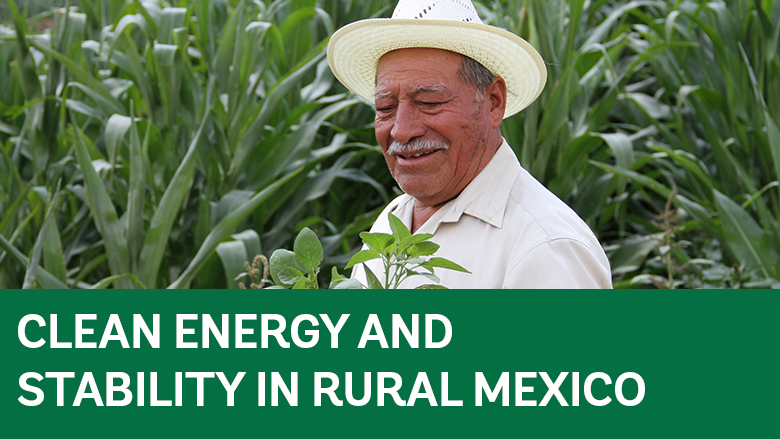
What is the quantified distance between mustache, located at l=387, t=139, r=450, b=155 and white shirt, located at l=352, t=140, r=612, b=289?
78 millimetres

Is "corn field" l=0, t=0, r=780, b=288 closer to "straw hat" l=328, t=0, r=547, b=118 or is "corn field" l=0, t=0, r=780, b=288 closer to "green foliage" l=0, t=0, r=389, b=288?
"green foliage" l=0, t=0, r=389, b=288

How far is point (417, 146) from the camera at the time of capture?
1203 millimetres

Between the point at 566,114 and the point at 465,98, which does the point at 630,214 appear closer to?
the point at 566,114

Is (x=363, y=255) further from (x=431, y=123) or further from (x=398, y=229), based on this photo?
(x=431, y=123)

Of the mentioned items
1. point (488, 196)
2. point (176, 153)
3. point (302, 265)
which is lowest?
point (302, 265)

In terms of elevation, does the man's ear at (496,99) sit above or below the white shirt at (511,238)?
above

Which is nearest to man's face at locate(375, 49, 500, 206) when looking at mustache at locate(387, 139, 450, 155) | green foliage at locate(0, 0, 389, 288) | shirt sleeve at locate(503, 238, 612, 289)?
mustache at locate(387, 139, 450, 155)

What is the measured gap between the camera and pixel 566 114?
2441 mm

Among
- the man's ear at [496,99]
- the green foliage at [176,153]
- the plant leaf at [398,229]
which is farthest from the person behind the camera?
the green foliage at [176,153]

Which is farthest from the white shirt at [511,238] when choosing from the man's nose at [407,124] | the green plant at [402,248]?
the green plant at [402,248]

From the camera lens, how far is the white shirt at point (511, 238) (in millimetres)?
1028

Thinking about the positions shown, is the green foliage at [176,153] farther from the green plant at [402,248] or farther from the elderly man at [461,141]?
the green plant at [402,248]

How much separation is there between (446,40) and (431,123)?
13cm

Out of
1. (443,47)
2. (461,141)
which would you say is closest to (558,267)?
(461,141)
